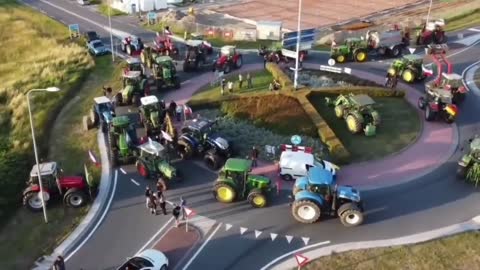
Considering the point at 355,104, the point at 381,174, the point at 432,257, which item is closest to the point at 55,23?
the point at 355,104

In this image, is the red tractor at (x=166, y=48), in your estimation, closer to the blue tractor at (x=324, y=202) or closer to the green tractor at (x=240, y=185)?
the green tractor at (x=240, y=185)

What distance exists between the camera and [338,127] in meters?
28.1

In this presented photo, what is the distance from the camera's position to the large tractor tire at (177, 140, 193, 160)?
81.5ft

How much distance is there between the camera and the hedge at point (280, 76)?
32469mm

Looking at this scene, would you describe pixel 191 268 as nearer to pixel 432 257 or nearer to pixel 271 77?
pixel 432 257

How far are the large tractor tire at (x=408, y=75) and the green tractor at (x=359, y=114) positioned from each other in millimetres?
7381

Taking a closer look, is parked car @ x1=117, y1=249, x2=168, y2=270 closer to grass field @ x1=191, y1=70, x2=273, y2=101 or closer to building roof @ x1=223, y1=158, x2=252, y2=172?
building roof @ x1=223, y1=158, x2=252, y2=172

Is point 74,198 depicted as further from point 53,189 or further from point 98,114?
point 98,114

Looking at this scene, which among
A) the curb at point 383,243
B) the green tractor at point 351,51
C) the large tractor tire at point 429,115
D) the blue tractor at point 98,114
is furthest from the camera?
the green tractor at point 351,51

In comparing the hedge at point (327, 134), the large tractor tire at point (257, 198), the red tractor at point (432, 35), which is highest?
the red tractor at point (432, 35)

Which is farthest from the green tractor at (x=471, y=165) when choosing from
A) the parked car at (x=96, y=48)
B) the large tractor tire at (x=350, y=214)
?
the parked car at (x=96, y=48)

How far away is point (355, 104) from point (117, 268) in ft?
52.5

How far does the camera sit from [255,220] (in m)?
20.7

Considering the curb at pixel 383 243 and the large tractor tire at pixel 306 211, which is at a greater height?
the large tractor tire at pixel 306 211
